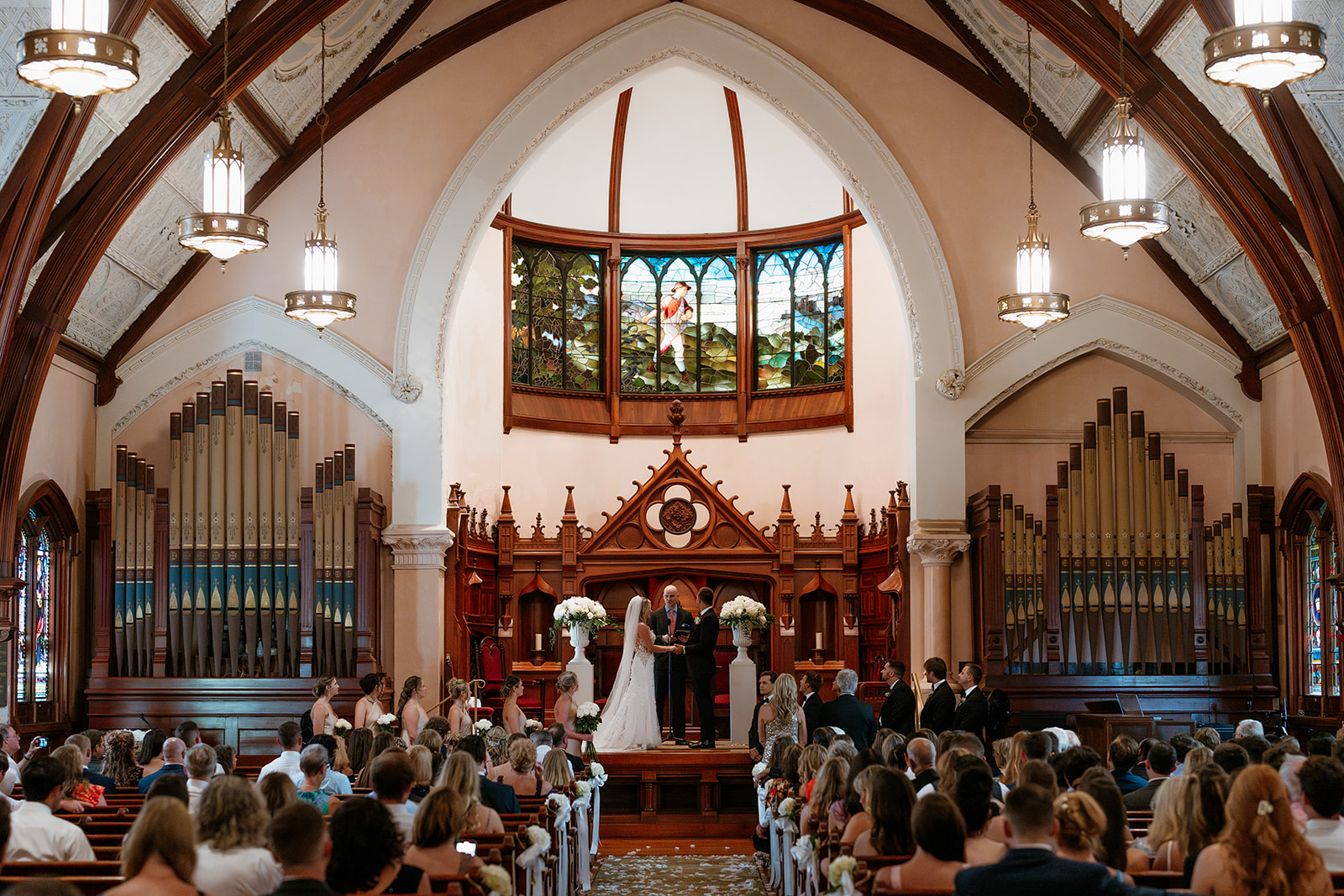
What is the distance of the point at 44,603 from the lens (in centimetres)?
1421

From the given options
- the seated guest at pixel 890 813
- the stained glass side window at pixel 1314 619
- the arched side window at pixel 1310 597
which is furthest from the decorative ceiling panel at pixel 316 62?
the stained glass side window at pixel 1314 619

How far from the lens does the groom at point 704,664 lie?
1440 centimetres

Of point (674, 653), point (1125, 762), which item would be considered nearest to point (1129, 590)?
point (674, 653)

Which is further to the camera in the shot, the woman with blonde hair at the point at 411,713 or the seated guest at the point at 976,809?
the woman with blonde hair at the point at 411,713

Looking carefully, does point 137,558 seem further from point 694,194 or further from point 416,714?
point 694,194

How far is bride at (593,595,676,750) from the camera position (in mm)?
14383

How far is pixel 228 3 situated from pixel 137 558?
532 cm

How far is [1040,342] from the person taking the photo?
1526 centimetres

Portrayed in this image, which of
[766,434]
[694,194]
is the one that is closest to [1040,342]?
[766,434]

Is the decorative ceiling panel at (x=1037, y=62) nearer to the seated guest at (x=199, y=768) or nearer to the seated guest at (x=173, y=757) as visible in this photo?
the seated guest at (x=173, y=757)

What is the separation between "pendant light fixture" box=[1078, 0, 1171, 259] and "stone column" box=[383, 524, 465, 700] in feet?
24.2

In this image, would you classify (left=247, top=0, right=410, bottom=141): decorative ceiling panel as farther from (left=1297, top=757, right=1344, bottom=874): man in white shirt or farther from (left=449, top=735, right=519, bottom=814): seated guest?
(left=1297, top=757, right=1344, bottom=874): man in white shirt

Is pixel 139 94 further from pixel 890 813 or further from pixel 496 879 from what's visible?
pixel 890 813

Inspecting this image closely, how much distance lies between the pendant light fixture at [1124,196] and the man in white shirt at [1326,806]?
515 cm
